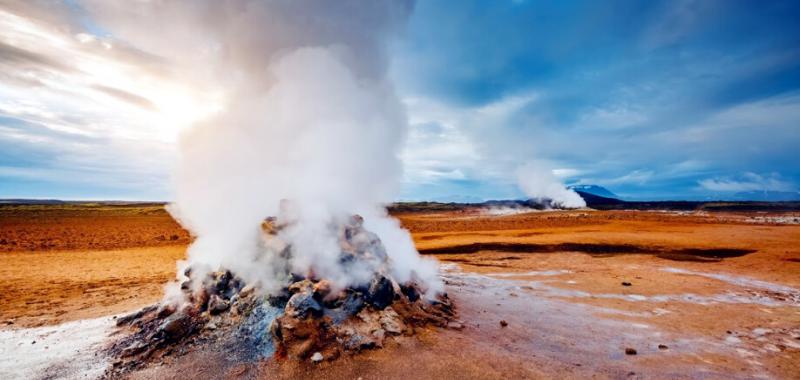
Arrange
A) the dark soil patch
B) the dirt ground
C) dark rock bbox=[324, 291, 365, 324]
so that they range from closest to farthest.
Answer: the dirt ground < dark rock bbox=[324, 291, 365, 324] < the dark soil patch

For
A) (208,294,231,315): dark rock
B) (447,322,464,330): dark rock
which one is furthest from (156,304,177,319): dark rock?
(447,322,464,330): dark rock

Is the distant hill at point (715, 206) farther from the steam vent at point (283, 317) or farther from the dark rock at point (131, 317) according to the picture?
the dark rock at point (131, 317)

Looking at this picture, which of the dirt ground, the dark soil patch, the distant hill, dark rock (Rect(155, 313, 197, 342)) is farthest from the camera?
the distant hill

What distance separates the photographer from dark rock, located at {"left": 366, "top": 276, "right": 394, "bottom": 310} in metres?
7.45

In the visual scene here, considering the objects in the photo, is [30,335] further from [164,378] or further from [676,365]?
[676,365]

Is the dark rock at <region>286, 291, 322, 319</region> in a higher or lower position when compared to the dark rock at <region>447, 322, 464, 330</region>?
higher

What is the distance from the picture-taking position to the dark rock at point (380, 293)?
745cm

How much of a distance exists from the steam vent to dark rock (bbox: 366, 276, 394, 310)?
0.8 inches

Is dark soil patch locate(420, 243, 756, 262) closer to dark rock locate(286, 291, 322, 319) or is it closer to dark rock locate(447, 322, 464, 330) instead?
dark rock locate(447, 322, 464, 330)

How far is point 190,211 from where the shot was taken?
428 inches

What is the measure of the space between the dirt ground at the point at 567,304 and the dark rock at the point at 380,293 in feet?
3.64

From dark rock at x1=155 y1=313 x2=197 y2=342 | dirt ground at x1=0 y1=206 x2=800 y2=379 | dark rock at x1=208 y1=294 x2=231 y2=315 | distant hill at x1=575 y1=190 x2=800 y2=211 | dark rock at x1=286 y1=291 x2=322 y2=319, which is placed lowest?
dirt ground at x1=0 y1=206 x2=800 y2=379

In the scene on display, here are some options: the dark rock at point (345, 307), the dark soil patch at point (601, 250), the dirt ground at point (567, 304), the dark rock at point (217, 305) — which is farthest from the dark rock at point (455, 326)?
the dark soil patch at point (601, 250)

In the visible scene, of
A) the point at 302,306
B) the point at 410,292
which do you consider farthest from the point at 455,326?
the point at 302,306
